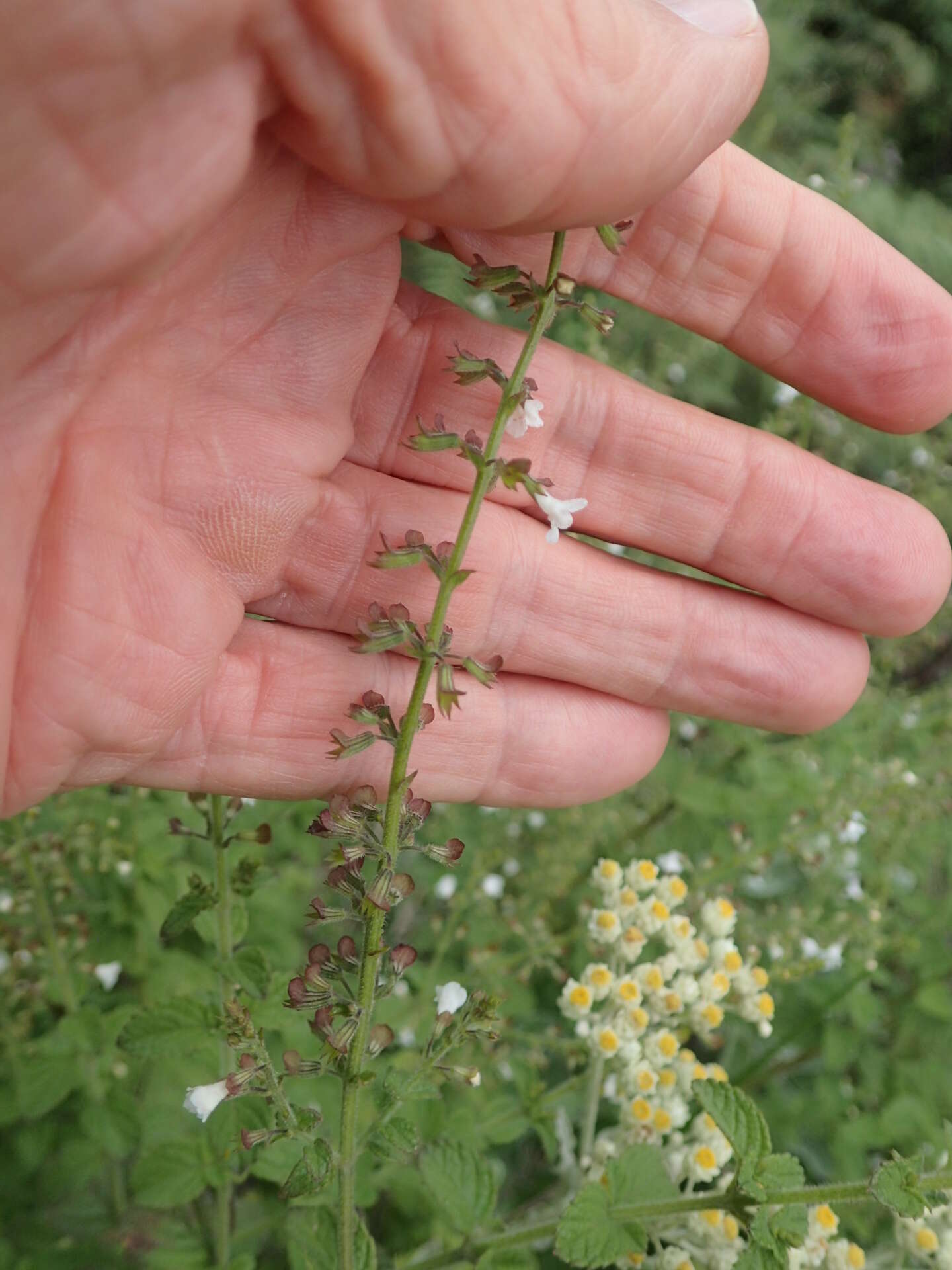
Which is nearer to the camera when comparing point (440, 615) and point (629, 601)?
point (440, 615)

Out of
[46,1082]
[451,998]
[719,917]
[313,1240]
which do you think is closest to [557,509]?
[451,998]

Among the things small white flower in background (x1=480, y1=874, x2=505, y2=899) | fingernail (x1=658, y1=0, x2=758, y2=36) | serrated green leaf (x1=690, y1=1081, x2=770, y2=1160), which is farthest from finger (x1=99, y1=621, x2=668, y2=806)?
fingernail (x1=658, y1=0, x2=758, y2=36)

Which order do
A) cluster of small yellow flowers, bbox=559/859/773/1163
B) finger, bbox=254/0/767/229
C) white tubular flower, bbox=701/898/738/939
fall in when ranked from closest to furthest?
finger, bbox=254/0/767/229 → cluster of small yellow flowers, bbox=559/859/773/1163 → white tubular flower, bbox=701/898/738/939

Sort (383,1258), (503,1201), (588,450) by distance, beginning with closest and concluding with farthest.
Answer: (588,450) → (383,1258) → (503,1201)

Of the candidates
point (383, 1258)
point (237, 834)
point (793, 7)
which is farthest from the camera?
point (793, 7)

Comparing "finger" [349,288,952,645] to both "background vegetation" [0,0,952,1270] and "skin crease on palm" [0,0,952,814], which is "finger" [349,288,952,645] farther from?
"background vegetation" [0,0,952,1270]

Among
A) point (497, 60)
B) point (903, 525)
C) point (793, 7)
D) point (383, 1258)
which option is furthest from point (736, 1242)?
point (793, 7)

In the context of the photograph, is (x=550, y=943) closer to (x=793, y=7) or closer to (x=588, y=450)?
(x=588, y=450)
